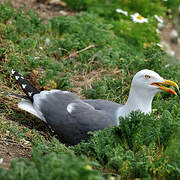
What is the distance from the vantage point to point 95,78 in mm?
5633

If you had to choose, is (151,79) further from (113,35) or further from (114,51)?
(113,35)

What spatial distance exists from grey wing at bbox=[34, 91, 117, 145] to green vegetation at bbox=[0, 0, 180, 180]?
216 mm

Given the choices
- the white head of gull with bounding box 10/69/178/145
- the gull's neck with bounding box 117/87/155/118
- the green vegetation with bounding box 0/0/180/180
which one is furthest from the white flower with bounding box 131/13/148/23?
the gull's neck with bounding box 117/87/155/118

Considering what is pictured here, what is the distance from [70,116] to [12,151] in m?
0.81

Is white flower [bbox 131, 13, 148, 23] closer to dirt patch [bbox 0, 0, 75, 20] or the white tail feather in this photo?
dirt patch [bbox 0, 0, 75, 20]

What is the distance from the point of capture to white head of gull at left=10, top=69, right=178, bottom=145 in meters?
4.17

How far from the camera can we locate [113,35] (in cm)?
687

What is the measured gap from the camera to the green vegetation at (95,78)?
3.11m

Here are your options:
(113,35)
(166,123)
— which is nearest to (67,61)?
(113,35)

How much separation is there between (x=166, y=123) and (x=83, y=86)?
199 cm

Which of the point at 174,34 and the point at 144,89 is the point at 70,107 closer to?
the point at 144,89

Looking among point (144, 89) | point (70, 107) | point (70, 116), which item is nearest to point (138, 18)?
point (144, 89)

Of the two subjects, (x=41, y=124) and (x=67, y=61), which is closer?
(x=41, y=124)

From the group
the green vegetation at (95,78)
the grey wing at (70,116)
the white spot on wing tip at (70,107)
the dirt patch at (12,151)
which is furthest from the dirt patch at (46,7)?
the dirt patch at (12,151)
